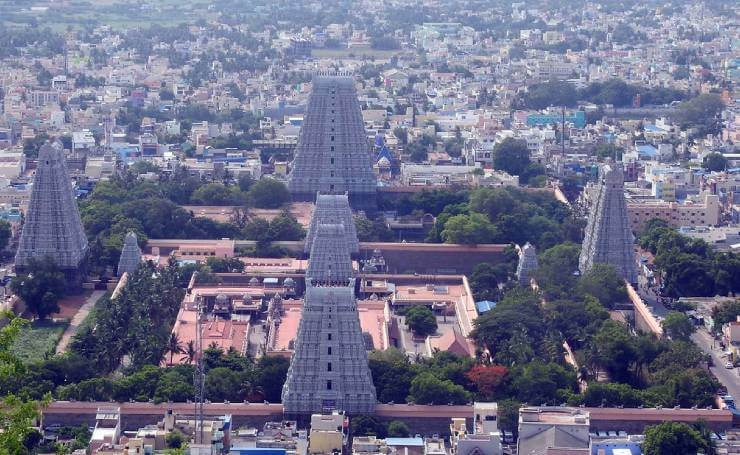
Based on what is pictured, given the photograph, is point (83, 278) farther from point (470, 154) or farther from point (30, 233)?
point (470, 154)

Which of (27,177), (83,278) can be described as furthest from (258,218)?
(27,177)

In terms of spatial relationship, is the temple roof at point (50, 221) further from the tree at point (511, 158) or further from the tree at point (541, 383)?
the tree at point (511, 158)

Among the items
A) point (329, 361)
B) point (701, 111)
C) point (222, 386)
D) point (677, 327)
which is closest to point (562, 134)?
point (701, 111)

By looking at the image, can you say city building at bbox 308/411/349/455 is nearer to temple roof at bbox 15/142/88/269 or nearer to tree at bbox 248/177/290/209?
temple roof at bbox 15/142/88/269

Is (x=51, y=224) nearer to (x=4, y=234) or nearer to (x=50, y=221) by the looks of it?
(x=50, y=221)

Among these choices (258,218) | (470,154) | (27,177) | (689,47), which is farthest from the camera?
(689,47)

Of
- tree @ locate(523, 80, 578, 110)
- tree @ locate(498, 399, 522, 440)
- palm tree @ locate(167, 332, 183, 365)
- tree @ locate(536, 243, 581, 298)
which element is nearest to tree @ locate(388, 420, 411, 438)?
tree @ locate(498, 399, 522, 440)
